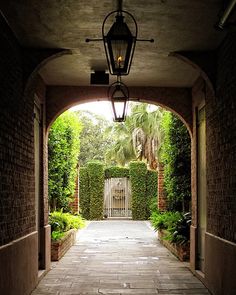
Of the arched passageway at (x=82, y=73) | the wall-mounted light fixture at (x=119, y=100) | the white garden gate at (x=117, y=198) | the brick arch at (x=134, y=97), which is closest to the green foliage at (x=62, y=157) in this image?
the brick arch at (x=134, y=97)

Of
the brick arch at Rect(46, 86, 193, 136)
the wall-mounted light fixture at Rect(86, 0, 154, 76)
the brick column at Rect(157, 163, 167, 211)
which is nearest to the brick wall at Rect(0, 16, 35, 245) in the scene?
the wall-mounted light fixture at Rect(86, 0, 154, 76)

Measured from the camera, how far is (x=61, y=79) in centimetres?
953

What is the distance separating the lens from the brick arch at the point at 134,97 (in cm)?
1008

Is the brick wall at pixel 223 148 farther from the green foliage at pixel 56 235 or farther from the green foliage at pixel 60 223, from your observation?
the green foliage at pixel 60 223

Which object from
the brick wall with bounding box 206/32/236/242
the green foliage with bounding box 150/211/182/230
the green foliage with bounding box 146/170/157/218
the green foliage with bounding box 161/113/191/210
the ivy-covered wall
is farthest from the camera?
the ivy-covered wall

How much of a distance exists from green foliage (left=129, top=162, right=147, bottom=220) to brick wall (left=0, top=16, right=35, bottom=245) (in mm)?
16050

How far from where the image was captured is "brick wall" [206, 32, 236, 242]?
605cm

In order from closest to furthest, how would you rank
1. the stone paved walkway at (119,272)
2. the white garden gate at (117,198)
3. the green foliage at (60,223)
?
1. the stone paved walkway at (119,272)
2. the green foliage at (60,223)
3. the white garden gate at (117,198)

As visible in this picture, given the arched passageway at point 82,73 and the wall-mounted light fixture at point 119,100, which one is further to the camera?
the wall-mounted light fixture at point 119,100

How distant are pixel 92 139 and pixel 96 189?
15019 mm

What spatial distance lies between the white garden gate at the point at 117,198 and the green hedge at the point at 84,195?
1.13m

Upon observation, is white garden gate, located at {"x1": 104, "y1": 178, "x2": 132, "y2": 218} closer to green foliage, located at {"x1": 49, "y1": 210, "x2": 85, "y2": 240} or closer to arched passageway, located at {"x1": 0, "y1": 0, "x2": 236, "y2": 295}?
green foliage, located at {"x1": 49, "y1": 210, "x2": 85, "y2": 240}

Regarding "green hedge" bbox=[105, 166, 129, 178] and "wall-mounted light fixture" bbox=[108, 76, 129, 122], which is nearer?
"wall-mounted light fixture" bbox=[108, 76, 129, 122]

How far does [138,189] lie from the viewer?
78.0 feet
